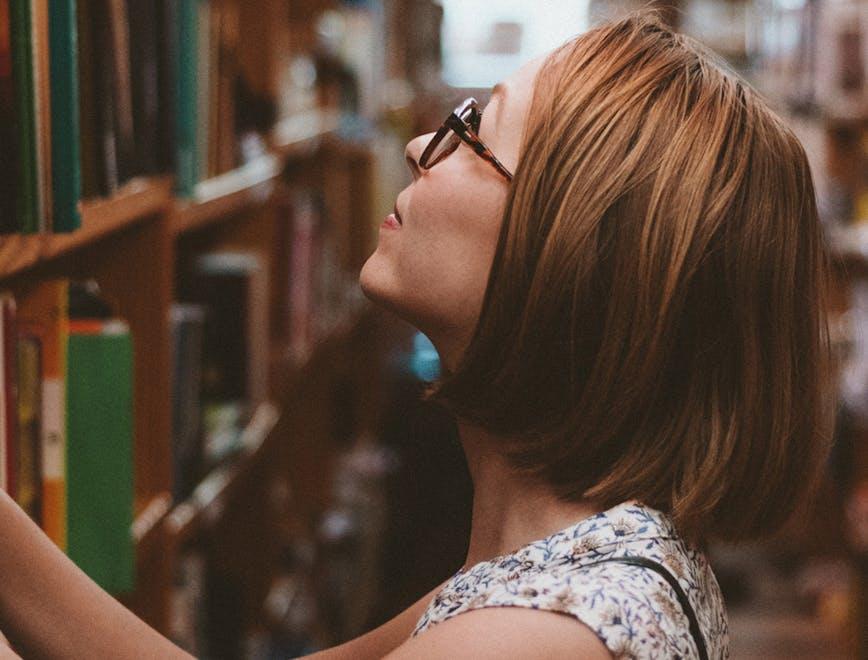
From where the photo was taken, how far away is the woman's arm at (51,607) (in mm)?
958

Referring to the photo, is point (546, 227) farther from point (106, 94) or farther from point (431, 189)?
point (106, 94)

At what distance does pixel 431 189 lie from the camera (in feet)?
3.33

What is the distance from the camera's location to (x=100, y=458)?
133cm

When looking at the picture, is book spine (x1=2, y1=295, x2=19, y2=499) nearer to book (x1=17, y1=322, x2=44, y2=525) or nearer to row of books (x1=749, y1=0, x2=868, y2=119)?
book (x1=17, y1=322, x2=44, y2=525)

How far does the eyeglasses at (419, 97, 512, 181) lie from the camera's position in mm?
996

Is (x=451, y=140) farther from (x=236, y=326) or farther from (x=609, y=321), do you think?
(x=236, y=326)

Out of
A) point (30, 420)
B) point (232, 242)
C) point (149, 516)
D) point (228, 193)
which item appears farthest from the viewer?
point (232, 242)

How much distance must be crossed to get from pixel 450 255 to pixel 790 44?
13.3 feet

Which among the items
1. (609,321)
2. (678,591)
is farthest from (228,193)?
(678,591)

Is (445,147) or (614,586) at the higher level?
(445,147)

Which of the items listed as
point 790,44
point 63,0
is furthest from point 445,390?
point 790,44

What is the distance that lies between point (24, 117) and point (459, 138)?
1.21 feet

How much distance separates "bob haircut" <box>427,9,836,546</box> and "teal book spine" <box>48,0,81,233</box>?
392 millimetres

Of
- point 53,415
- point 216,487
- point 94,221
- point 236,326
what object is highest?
point 94,221
